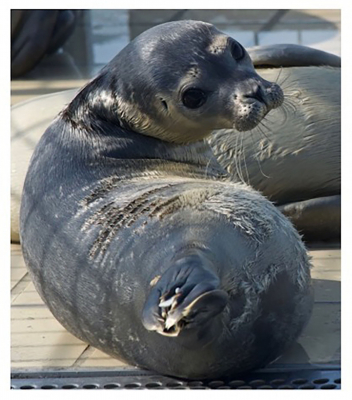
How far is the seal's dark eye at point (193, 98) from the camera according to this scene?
3.52 metres

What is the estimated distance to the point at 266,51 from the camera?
496 cm

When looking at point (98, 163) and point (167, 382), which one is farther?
point (98, 163)

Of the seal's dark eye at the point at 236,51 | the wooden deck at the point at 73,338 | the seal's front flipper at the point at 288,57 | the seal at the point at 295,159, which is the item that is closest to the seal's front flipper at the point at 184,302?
the wooden deck at the point at 73,338

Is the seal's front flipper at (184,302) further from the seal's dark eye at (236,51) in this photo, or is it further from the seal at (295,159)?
the seal at (295,159)

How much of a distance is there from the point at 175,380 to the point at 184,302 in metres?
0.71

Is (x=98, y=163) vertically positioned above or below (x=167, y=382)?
above

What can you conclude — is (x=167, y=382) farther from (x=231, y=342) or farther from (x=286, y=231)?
(x=286, y=231)

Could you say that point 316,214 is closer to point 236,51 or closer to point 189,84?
point 236,51

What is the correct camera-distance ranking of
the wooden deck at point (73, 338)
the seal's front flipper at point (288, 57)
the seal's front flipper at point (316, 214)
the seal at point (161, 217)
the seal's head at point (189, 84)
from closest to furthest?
the seal at point (161, 217)
the seal's head at point (189, 84)
the wooden deck at point (73, 338)
the seal's front flipper at point (316, 214)
the seal's front flipper at point (288, 57)

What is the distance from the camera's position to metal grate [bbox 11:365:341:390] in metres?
3.40

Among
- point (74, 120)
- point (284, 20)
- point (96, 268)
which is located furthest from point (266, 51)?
point (284, 20)

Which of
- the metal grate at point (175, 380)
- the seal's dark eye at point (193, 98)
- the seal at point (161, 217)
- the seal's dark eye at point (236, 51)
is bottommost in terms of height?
the metal grate at point (175, 380)

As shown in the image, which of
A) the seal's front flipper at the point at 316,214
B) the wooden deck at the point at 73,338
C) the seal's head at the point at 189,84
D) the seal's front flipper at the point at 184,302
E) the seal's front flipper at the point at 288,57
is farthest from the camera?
the seal's front flipper at the point at 288,57
